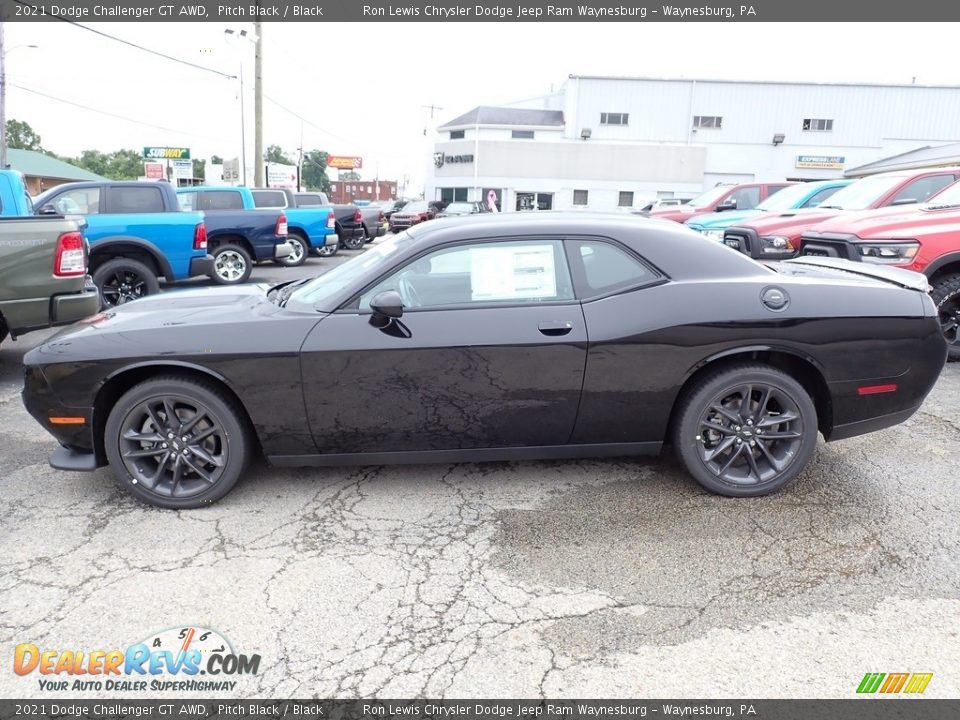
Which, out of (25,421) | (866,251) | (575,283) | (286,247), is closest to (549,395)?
(575,283)

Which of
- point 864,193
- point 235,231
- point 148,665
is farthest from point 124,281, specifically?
point 864,193

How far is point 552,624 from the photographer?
2584 mm

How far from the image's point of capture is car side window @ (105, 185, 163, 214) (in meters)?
9.59

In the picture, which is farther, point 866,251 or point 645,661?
point 866,251

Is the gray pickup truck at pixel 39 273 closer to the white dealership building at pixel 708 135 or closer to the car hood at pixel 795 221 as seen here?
the car hood at pixel 795 221

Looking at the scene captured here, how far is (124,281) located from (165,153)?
64.4m

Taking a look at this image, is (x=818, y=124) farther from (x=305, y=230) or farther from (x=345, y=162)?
(x=345, y=162)

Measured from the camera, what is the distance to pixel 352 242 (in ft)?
64.8

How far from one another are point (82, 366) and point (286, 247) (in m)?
9.71

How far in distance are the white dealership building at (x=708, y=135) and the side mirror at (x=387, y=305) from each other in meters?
42.1

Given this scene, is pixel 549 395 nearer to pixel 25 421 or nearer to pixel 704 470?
pixel 704 470

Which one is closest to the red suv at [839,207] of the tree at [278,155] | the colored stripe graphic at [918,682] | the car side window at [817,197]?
the car side window at [817,197]

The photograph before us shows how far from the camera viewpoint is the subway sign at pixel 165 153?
6394 cm

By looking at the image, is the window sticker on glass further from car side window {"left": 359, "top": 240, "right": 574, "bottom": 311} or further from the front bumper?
the front bumper
